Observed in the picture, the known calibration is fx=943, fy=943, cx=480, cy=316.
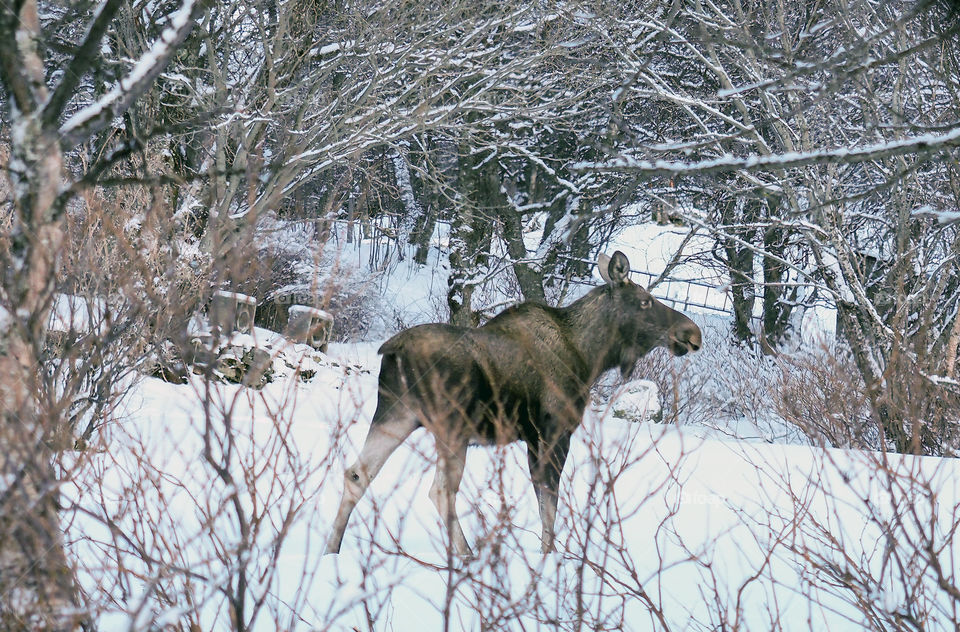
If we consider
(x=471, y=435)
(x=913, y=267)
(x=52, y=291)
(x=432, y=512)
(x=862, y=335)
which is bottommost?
(x=432, y=512)

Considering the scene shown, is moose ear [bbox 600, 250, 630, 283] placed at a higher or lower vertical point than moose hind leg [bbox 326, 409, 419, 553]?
higher

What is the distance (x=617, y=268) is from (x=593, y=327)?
0.37 meters

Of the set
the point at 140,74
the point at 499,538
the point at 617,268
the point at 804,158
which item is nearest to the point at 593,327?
the point at 617,268

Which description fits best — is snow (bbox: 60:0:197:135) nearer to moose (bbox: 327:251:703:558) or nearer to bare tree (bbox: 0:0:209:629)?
bare tree (bbox: 0:0:209:629)

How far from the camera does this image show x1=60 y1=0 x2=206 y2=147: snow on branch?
8.38 feet

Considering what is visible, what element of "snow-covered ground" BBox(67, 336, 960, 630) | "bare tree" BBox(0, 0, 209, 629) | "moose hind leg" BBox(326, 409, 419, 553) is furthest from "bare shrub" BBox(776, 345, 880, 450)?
"bare tree" BBox(0, 0, 209, 629)

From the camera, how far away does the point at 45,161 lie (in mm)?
2543

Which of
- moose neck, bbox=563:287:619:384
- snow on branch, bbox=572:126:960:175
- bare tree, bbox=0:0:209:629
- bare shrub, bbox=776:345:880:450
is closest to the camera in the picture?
snow on branch, bbox=572:126:960:175

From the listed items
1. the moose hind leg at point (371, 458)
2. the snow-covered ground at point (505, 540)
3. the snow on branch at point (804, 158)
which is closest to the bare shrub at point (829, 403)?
the snow-covered ground at point (505, 540)

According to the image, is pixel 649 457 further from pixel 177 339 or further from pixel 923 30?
pixel 177 339

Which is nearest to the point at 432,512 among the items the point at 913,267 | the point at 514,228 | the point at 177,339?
the point at 177,339

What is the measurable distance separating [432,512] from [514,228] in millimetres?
10710

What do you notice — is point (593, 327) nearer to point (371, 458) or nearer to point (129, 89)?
point (371, 458)

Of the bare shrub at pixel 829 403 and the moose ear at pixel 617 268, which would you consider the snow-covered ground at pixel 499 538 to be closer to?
the bare shrub at pixel 829 403
